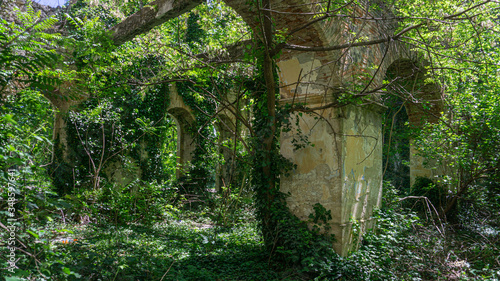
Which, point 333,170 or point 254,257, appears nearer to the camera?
point 333,170

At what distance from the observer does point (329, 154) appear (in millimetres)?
5008

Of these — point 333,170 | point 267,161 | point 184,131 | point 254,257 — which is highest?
point 184,131

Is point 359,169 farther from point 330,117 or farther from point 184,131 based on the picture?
point 184,131

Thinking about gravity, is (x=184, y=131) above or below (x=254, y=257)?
above

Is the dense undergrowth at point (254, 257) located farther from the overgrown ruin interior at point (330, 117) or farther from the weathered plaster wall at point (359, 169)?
the overgrown ruin interior at point (330, 117)

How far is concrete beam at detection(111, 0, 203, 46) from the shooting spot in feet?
20.7

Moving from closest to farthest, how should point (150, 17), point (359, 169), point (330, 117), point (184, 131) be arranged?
point (330, 117)
point (359, 169)
point (150, 17)
point (184, 131)

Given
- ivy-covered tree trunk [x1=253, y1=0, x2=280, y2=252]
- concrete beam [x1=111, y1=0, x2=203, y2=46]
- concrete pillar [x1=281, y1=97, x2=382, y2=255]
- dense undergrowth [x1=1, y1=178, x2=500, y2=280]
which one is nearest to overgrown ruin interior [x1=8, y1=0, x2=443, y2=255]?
concrete pillar [x1=281, y1=97, x2=382, y2=255]

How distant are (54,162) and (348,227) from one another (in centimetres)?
695

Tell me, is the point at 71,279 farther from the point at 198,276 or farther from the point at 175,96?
the point at 175,96

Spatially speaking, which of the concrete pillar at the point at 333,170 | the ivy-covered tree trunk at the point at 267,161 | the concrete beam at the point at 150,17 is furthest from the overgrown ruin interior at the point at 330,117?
the concrete beam at the point at 150,17

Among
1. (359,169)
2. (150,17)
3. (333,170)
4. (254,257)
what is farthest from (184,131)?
(333,170)

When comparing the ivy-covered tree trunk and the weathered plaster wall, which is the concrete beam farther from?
the weathered plaster wall

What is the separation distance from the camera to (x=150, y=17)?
687 cm
